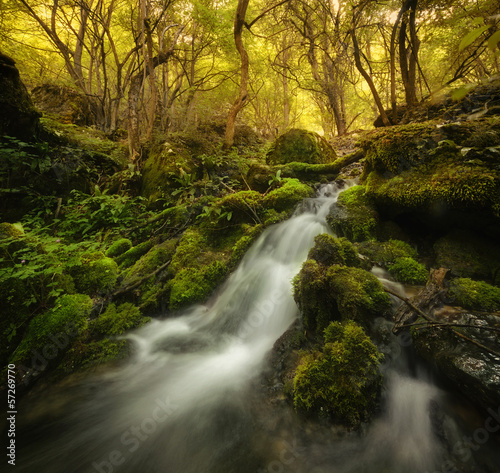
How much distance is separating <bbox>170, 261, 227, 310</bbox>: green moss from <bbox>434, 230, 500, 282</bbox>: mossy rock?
3432 millimetres

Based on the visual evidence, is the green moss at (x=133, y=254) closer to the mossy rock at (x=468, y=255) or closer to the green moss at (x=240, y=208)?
the green moss at (x=240, y=208)

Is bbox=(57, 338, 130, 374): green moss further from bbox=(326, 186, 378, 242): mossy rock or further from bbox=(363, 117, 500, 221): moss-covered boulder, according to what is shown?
bbox=(363, 117, 500, 221): moss-covered boulder

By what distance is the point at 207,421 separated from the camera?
247 centimetres

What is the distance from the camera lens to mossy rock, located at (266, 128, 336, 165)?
7979 millimetres

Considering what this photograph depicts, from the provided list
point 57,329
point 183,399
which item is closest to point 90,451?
point 183,399

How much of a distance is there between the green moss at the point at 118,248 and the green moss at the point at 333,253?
409 cm

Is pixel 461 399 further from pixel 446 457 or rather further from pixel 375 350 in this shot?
pixel 375 350

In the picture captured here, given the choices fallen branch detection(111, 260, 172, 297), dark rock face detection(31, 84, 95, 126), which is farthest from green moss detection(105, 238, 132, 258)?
dark rock face detection(31, 84, 95, 126)

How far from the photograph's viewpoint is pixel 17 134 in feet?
20.2

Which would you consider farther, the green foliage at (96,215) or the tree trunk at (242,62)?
the tree trunk at (242,62)

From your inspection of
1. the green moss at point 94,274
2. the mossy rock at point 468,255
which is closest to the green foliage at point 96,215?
the green moss at point 94,274

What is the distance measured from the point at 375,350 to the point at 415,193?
255cm

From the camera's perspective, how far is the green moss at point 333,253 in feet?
10.9

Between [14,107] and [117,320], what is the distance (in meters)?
6.03
